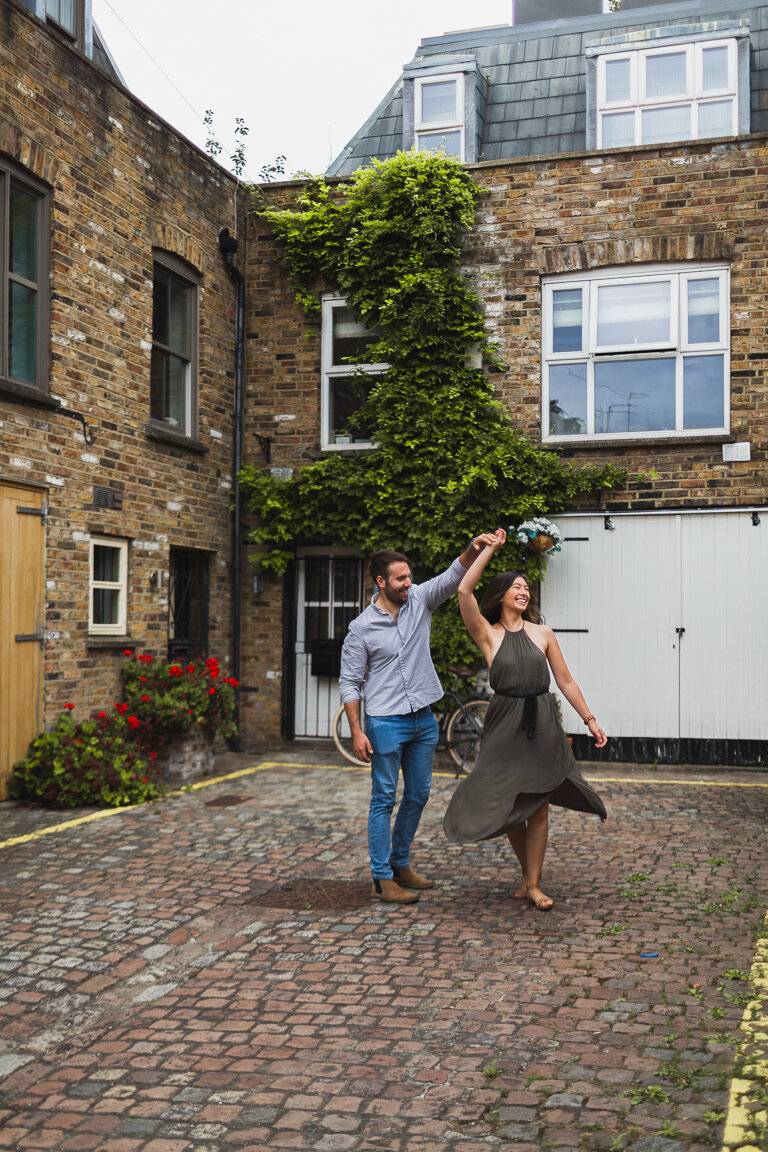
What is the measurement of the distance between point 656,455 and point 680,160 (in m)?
3.11

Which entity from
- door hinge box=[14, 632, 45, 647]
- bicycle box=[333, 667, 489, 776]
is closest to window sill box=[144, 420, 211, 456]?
door hinge box=[14, 632, 45, 647]

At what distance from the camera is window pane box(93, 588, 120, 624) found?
10023 mm

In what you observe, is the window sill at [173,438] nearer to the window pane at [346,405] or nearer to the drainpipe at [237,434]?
the drainpipe at [237,434]

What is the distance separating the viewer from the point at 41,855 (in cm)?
695

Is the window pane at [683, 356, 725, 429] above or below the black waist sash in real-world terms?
above

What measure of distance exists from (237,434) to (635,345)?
458 cm

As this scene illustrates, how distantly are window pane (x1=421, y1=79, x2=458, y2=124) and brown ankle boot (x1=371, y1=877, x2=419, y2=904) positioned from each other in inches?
442

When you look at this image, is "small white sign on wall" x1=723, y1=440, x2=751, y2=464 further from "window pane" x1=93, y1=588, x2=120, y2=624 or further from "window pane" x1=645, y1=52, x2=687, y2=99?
"window pane" x1=93, y1=588, x2=120, y2=624

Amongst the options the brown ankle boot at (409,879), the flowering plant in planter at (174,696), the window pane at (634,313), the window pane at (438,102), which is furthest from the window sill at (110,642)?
the window pane at (438,102)

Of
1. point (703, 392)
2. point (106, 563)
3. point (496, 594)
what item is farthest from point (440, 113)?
point (496, 594)

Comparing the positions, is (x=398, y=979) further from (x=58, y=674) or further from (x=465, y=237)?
(x=465, y=237)

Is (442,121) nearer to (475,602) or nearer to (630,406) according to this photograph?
(630,406)

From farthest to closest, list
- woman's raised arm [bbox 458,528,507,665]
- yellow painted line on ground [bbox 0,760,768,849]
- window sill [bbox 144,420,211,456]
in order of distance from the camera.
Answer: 1. window sill [bbox 144,420,211,456]
2. yellow painted line on ground [bbox 0,760,768,849]
3. woman's raised arm [bbox 458,528,507,665]

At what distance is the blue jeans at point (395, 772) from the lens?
5855mm
